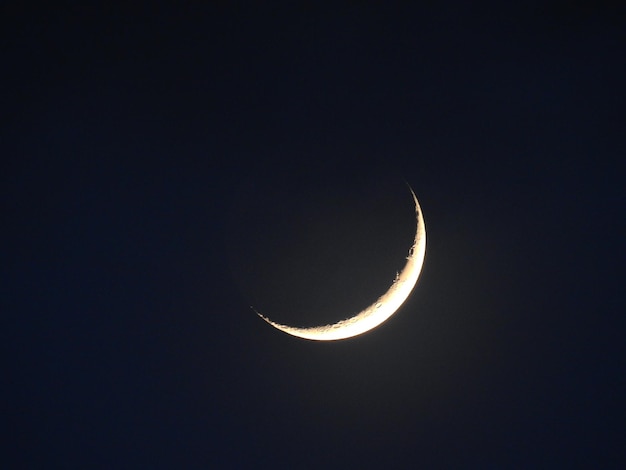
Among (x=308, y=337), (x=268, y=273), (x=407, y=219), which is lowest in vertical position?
(x=308, y=337)

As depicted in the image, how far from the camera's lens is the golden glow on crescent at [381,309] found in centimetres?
246

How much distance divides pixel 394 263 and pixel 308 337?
69 cm

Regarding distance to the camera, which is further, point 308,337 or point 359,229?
point 308,337

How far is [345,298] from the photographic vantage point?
7.77ft

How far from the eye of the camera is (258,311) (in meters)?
2.52

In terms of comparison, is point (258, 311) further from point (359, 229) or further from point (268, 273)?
point (359, 229)

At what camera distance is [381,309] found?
8.16 ft

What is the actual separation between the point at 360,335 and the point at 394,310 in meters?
0.33

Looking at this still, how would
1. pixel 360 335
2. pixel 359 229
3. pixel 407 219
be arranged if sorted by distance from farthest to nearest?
pixel 360 335, pixel 407 219, pixel 359 229

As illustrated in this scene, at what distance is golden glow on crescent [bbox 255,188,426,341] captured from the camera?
Result: 2461mm

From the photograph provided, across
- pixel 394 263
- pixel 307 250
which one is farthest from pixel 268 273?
pixel 394 263

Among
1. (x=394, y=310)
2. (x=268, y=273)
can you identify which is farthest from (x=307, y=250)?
(x=394, y=310)

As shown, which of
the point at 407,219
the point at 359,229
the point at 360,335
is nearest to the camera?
the point at 359,229

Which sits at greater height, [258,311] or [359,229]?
[359,229]
